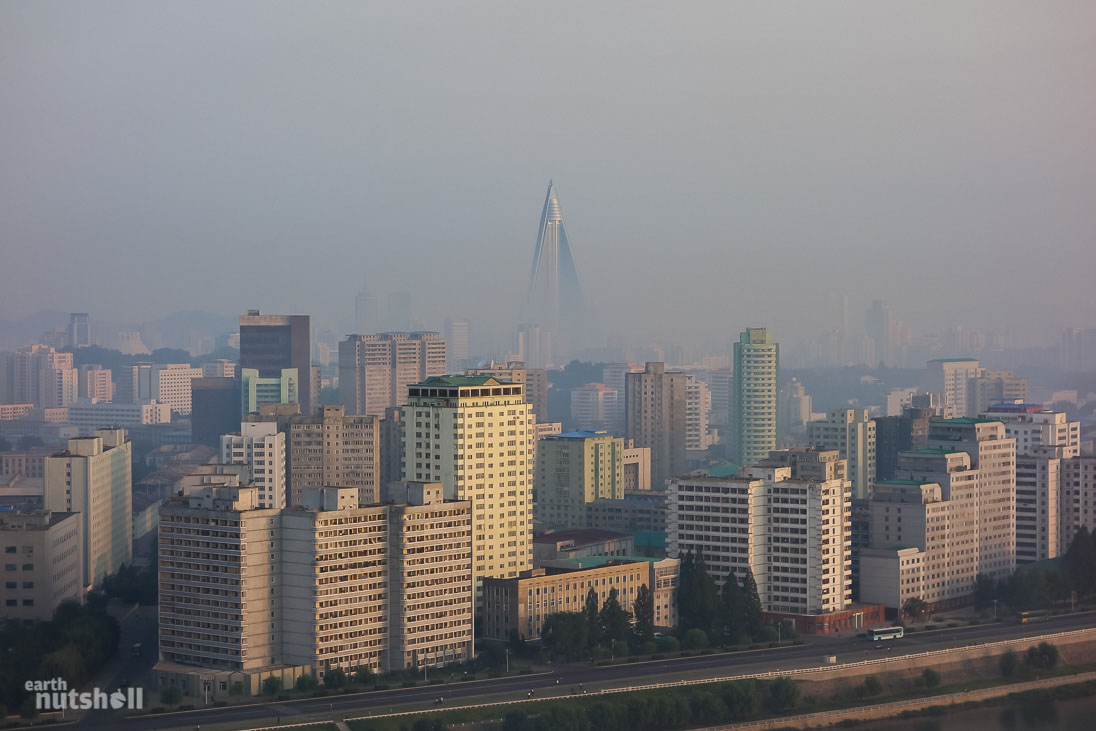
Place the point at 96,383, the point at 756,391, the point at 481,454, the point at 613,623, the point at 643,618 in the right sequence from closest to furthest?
the point at 613,623 → the point at 643,618 → the point at 481,454 → the point at 756,391 → the point at 96,383

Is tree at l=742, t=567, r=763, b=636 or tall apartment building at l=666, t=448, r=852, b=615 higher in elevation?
tall apartment building at l=666, t=448, r=852, b=615

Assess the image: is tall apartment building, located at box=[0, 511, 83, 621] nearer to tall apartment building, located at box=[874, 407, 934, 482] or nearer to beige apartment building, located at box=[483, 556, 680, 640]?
beige apartment building, located at box=[483, 556, 680, 640]

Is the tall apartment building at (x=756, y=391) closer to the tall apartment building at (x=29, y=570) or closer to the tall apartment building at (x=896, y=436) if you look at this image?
the tall apartment building at (x=896, y=436)

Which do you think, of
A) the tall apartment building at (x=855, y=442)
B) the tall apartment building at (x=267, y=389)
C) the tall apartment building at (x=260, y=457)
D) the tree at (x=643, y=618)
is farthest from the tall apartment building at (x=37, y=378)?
the tree at (x=643, y=618)

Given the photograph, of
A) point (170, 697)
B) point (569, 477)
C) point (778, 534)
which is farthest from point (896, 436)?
point (170, 697)

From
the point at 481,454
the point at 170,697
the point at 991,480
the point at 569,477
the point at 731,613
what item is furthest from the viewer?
the point at 569,477

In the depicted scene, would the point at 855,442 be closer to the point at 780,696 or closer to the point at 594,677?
the point at 780,696

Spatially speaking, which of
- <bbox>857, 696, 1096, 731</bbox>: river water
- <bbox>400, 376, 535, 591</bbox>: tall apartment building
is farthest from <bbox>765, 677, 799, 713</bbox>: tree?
<bbox>400, 376, 535, 591</bbox>: tall apartment building
